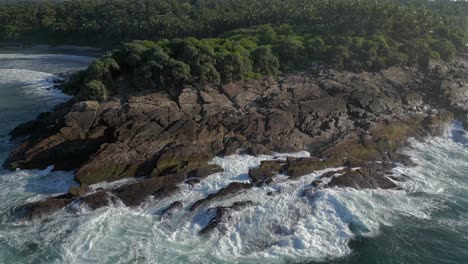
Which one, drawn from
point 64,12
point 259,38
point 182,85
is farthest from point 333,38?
point 64,12

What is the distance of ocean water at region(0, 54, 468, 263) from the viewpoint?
2959cm

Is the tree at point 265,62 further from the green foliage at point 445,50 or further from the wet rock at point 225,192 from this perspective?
the green foliage at point 445,50

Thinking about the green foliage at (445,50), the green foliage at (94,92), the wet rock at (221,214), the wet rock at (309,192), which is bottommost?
the wet rock at (221,214)

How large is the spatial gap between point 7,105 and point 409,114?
54.2 m

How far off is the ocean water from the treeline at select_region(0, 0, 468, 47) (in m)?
39.1

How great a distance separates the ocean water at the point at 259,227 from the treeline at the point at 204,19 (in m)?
39.1

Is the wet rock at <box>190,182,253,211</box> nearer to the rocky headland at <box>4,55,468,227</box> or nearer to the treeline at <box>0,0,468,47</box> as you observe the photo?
the rocky headland at <box>4,55,468,227</box>

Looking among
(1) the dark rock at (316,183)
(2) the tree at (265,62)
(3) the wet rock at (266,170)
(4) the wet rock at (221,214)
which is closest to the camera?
(4) the wet rock at (221,214)

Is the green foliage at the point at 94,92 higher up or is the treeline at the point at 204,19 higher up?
the treeline at the point at 204,19

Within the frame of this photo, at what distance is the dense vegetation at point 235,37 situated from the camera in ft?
168

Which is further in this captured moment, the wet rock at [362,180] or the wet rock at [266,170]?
the wet rock at [266,170]

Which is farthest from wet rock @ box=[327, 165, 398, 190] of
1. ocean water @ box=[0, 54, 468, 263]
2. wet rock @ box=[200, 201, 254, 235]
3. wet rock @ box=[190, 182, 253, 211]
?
wet rock @ box=[200, 201, 254, 235]

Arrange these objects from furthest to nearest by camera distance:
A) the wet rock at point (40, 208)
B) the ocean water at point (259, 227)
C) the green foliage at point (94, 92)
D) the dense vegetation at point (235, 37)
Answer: the dense vegetation at point (235, 37), the green foliage at point (94, 92), the wet rock at point (40, 208), the ocean water at point (259, 227)

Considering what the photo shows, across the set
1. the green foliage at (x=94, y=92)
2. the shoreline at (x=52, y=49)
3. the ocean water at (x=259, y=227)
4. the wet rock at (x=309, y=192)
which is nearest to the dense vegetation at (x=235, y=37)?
the green foliage at (x=94, y=92)
